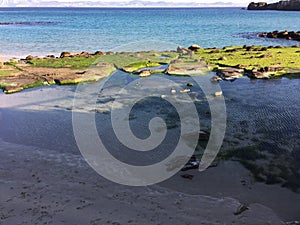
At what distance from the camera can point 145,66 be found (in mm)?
27750

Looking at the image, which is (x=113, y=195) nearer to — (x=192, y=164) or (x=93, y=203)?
(x=93, y=203)

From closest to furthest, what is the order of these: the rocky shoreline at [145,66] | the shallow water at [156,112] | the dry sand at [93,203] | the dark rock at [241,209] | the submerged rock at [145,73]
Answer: the dry sand at [93,203], the dark rock at [241,209], the shallow water at [156,112], the rocky shoreline at [145,66], the submerged rock at [145,73]

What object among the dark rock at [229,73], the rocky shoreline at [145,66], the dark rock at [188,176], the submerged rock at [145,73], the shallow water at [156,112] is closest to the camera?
the dark rock at [188,176]

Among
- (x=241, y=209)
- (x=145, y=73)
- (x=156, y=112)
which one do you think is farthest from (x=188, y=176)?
(x=145, y=73)

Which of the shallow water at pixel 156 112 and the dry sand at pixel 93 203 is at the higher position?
the shallow water at pixel 156 112

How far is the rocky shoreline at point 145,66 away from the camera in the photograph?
76.9 ft

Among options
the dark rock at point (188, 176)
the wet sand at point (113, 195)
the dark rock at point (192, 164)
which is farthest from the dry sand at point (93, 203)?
the dark rock at point (192, 164)

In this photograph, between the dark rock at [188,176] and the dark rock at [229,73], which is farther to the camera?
the dark rock at [229,73]

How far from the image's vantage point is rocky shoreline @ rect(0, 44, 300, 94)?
23438 millimetres

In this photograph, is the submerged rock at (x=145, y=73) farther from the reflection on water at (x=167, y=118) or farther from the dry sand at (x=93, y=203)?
the dry sand at (x=93, y=203)

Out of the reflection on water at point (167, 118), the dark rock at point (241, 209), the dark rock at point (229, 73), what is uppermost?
the dark rock at point (229, 73)

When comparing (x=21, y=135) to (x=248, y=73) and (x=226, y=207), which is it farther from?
(x=248, y=73)

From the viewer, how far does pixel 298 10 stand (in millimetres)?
166500

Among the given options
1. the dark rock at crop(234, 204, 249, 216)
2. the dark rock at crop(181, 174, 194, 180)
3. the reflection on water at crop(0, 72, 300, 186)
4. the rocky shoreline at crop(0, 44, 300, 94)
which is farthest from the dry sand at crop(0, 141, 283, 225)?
the rocky shoreline at crop(0, 44, 300, 94)
